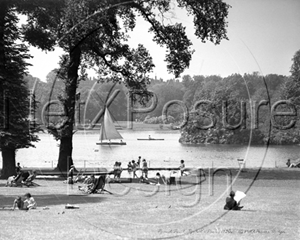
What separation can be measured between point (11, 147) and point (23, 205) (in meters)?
16.0

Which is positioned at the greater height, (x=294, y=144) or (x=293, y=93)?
(x=293, y=93)

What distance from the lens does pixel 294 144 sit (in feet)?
349

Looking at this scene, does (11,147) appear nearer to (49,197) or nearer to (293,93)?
(49,197)

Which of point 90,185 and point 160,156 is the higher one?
point 90,185

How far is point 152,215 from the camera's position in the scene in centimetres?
1828

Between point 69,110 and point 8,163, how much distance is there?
5723mm

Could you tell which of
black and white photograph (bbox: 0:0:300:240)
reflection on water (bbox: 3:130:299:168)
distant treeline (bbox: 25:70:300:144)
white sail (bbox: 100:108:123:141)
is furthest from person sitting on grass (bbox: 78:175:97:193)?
white sail (bbox: 100:108:123:141)

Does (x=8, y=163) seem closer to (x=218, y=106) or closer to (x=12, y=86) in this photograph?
(x=12, y=86)

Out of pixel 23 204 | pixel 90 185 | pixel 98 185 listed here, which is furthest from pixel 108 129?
pixel 23 204

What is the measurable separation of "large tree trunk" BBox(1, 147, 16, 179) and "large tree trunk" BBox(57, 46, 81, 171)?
12.9 feet

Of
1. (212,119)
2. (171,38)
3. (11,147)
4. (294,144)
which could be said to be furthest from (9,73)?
(294,144)

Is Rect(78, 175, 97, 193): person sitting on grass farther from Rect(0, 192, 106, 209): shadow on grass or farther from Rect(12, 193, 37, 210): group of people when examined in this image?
Rect(12, 193, 37, 210): group of people

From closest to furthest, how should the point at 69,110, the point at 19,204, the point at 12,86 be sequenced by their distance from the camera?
the point at 19,204 < the point at 12,86 < the point at 69,110

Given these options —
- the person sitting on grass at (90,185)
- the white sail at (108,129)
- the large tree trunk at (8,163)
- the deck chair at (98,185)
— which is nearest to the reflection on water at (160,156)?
the white sail at (108,129)
